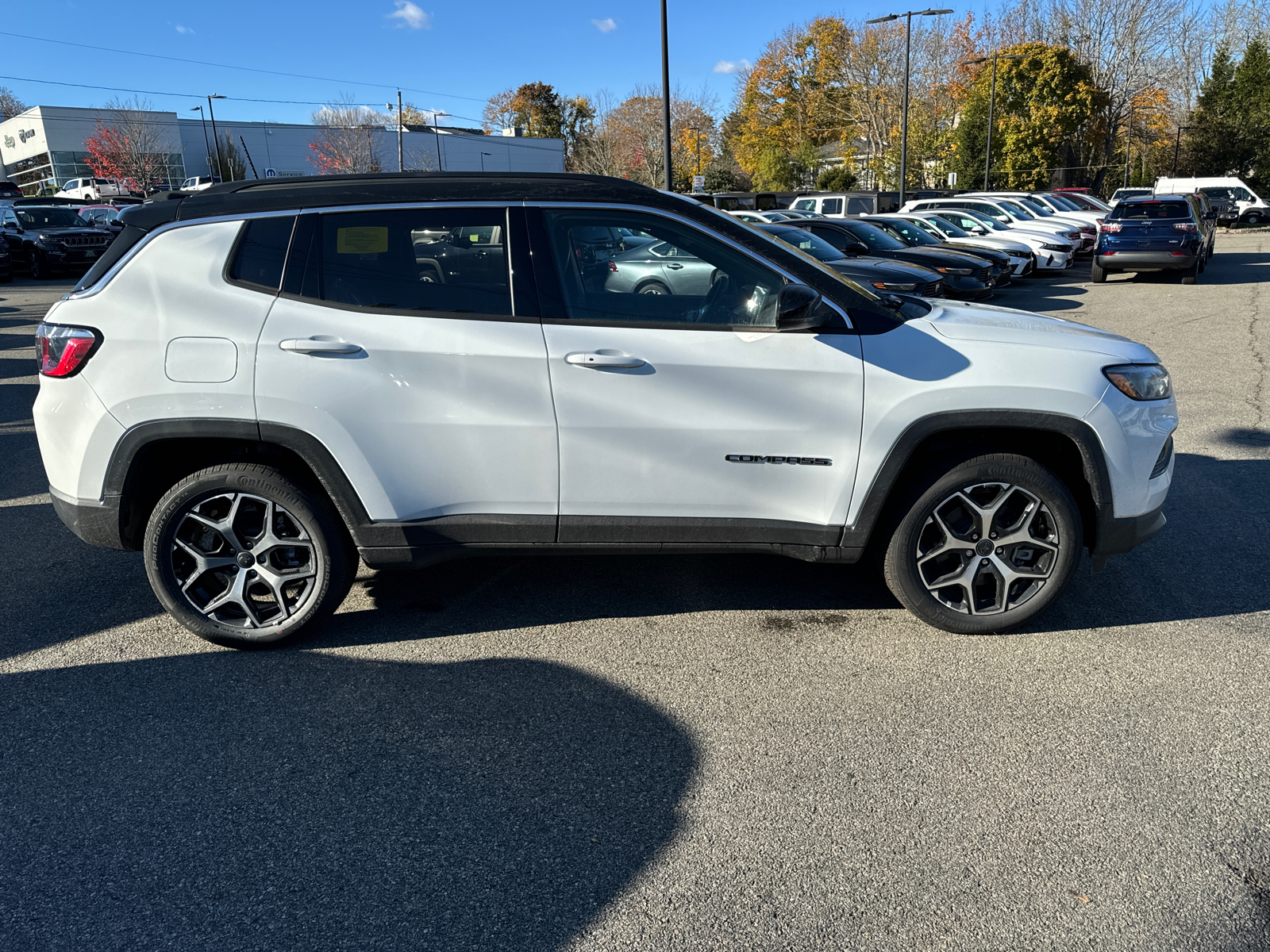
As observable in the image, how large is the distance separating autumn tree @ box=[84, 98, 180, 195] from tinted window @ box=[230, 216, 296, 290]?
230 ft

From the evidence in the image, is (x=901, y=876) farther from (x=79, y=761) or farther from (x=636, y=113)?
(x=636, y=113)

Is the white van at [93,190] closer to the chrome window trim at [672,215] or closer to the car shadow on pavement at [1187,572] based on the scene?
the chrome window trim at [672,215]

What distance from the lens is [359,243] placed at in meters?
3.71

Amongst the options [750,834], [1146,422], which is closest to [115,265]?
[750,834]

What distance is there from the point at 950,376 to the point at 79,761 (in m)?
3.40

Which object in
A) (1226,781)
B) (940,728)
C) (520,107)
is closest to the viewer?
(1226,781)

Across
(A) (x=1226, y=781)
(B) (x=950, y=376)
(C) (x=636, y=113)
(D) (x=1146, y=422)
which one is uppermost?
(C) (x=636, y=113)

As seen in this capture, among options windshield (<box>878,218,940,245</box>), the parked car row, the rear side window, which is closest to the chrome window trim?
windshield (<box>878,218,940,245</box>)

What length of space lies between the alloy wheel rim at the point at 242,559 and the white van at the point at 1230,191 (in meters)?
42.4

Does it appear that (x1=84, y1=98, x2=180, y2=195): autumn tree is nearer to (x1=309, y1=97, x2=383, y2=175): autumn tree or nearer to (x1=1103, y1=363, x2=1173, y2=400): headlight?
(x1=309, y1=97, x2=383, y2=175): autumn tree

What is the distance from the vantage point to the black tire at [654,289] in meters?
3.73

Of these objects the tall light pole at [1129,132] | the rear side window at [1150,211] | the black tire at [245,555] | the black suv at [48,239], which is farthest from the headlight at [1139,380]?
the tall light pole at [1129,132]

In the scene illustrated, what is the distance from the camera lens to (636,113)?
59.4 m

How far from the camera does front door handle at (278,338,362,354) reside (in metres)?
3.60
